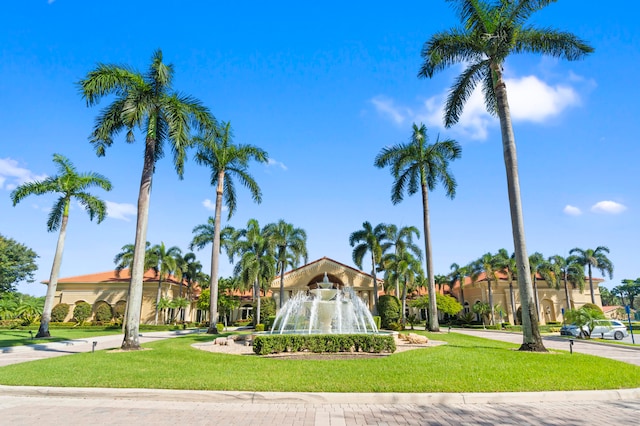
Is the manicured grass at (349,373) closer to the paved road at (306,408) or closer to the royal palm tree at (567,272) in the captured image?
the paved road at (306,408)

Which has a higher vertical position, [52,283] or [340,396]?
[52,283]

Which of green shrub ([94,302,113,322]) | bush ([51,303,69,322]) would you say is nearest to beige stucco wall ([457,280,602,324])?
green shrub ([94,302,113,322])

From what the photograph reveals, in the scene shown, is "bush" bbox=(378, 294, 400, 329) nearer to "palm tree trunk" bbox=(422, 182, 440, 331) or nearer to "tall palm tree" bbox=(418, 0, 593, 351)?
"palm tree trunk" bbox=(422, 182, 440, 331)

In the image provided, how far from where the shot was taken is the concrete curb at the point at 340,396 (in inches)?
269

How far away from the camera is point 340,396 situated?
6902mm

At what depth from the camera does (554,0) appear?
46.7ft

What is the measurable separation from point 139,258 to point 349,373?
33.8ft

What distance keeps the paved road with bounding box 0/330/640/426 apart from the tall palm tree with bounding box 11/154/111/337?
19515mm

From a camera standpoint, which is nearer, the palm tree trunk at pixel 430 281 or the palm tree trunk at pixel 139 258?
the palm tree trunk at pixel 139 258

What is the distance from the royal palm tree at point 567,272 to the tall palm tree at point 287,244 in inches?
1239

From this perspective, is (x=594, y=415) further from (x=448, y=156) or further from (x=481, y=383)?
(x=448, y=156)

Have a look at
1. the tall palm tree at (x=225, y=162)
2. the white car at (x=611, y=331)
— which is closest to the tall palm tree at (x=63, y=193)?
the tall palm tree at (x=225, y=162)

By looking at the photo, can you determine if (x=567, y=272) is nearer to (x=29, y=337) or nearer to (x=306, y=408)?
(x=306, y=408)

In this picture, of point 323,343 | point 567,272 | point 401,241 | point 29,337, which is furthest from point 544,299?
point 29,337
